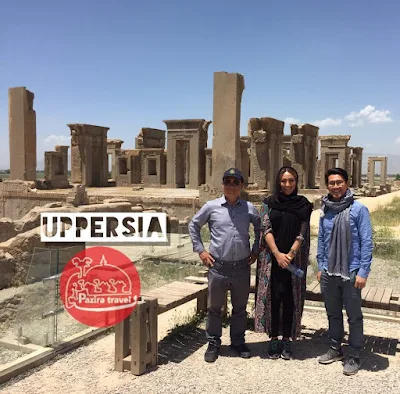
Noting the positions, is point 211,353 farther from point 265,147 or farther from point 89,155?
point 89,155

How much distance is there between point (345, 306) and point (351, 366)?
53cm

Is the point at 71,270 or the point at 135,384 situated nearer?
the point at 135,384

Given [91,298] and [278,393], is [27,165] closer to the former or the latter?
[91,298]

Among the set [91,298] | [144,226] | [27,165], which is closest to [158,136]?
[27,165]

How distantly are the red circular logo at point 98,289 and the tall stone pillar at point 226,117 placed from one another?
203 inches

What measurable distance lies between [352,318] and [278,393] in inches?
36.9

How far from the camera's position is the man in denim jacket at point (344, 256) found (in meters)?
3.68

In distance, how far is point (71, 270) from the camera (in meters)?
5.38

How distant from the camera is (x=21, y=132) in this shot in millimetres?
19688

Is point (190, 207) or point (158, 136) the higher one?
point (158, 136)

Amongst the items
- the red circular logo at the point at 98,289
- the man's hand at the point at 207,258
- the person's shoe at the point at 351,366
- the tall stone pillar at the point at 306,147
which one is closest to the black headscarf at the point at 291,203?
the man's hand at the point at 207,258

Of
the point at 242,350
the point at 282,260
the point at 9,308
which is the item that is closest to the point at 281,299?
the point at 282,260

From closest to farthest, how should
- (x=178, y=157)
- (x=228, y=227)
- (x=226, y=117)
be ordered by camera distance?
(x=228, y=227)
(x=226, y=117)
(x=178, y=157)

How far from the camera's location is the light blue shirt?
156 inches
